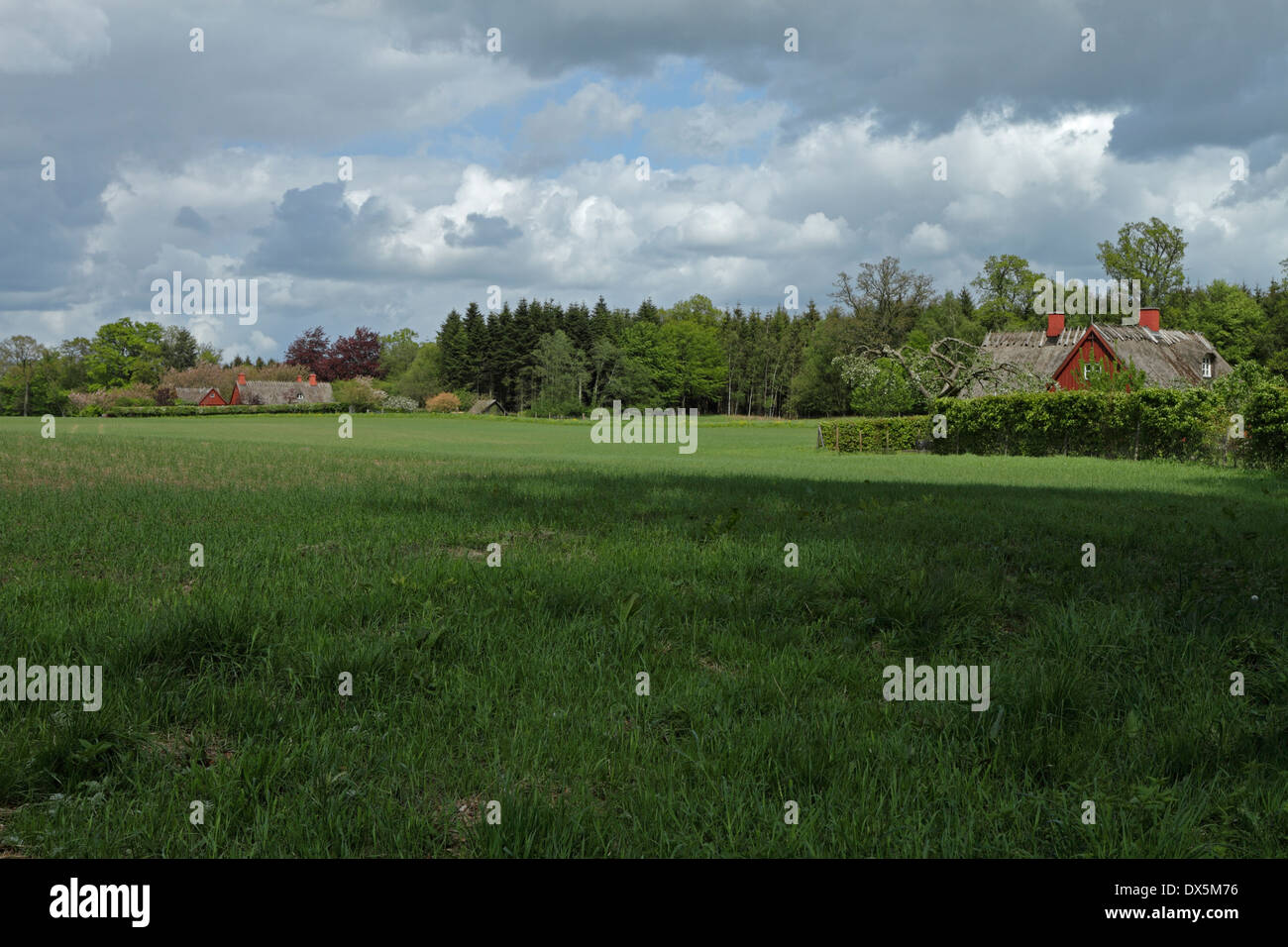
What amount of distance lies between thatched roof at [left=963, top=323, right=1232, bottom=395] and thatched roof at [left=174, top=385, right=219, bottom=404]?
98.8 meters

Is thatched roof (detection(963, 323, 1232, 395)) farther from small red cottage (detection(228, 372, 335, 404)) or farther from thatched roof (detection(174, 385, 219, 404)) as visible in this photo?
thatched roof (detection(174, 385, 219, 404))

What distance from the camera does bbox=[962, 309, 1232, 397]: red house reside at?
5216cm

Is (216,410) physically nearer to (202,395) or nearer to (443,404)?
A: (443,404)

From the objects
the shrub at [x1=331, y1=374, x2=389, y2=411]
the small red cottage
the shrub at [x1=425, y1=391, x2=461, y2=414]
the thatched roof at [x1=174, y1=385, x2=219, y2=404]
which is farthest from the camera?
the small red cottage

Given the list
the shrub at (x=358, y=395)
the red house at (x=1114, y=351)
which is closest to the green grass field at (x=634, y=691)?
the red house at (x=1114, y=351)

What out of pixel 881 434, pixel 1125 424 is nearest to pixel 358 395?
pixel 881 434

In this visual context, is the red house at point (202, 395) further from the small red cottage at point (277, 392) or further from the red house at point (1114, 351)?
the red house at point (1114, 351)

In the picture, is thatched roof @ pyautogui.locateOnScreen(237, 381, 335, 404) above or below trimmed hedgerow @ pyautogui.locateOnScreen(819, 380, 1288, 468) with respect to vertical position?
above

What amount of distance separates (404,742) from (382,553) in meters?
3.45

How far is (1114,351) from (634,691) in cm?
5714

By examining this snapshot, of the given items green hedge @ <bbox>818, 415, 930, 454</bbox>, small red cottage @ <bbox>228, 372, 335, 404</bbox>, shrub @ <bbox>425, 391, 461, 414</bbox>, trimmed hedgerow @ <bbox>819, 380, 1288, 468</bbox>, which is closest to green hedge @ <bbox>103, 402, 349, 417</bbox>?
shrub @ <bbox>425, 391, 461, 414</bbox>

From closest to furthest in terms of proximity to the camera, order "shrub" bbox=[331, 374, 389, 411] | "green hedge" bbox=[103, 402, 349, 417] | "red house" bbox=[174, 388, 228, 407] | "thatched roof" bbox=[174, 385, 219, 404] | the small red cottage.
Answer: "green hedge" bbox=[103, 402, 349, 417]
"shrub" bbox=[331, 374, 389, 411]
"thatched roof" bbox=[174, 385, 219, 404]
"red house" bbox=[174, 388, 228, 407]
the small red cottage
